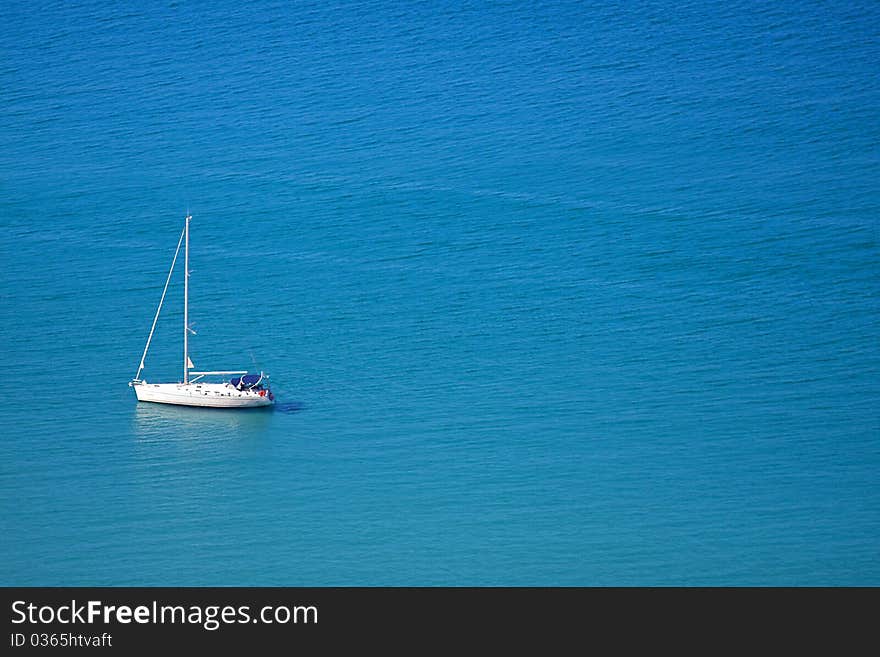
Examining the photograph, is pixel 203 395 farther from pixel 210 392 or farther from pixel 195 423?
pixel 195 423

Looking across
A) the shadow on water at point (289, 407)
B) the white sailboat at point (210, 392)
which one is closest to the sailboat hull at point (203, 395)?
the white sailboat at point (210, 392)

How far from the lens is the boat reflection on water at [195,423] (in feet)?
122

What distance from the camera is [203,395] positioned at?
3816 cm

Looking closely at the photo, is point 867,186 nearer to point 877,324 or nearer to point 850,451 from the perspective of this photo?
point 877,324

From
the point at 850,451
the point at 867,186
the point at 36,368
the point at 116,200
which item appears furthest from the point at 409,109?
the point at 850,451

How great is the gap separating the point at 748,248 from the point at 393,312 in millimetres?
9397

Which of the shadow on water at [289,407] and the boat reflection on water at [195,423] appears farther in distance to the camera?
the shadow on water at [289,407]

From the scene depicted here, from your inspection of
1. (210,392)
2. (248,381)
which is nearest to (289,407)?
(248,381)

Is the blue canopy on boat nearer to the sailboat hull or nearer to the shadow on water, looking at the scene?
the sailboat hull

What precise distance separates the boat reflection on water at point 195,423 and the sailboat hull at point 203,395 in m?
0.15

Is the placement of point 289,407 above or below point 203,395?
below

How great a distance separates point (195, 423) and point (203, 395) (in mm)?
669

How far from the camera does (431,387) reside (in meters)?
39.0

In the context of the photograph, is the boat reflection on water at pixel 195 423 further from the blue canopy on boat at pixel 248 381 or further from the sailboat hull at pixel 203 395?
the blue canopy on boat at pixel 248 381
